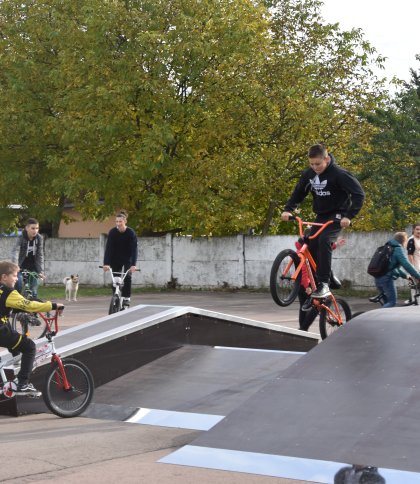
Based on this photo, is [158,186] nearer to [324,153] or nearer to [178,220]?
[178,220]

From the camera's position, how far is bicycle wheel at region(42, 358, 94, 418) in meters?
8.46

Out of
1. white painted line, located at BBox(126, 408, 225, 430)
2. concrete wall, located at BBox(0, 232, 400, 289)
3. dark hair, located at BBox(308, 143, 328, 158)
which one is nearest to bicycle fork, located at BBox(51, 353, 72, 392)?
white painted line, located at BBox(126, 408, 225, 430)

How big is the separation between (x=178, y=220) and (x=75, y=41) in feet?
→ 22.9

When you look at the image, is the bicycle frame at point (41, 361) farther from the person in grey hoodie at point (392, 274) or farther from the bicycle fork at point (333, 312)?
the person in grey hoodie at point (392, 274)

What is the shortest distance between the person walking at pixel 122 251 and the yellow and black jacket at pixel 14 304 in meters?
5.78

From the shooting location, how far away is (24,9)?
119ft

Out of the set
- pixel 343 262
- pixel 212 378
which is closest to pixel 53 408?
pixel 212 378

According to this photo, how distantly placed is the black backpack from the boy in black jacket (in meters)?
4.42

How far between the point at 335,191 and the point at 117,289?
551cm

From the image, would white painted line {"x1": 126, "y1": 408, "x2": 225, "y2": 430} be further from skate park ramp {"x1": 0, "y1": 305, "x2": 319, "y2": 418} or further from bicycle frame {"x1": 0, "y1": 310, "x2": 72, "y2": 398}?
bicycle frame {"x1": 0, "y1": 310, "x2": 72, "y2": 398}

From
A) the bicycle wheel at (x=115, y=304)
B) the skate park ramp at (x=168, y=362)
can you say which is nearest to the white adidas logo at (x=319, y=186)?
the skate park ramp at (x=168, y=362)

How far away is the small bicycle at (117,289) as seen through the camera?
14.6 meters

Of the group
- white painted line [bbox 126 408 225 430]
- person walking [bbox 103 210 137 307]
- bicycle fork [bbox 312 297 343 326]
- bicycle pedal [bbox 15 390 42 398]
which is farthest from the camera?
person walking [bbox 103 210 137 307]

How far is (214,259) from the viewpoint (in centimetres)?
3166
